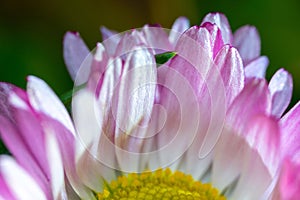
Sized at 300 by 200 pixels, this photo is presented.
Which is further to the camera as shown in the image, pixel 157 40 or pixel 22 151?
pixel 157 40

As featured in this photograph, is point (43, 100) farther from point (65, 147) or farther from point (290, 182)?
point (290, 182)

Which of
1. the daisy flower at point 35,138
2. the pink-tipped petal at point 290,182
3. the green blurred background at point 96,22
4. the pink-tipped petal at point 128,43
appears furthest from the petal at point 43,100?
the green blurred background at point 96,22

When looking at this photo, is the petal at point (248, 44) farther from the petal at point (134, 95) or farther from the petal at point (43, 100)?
the petal at point (43, 100)

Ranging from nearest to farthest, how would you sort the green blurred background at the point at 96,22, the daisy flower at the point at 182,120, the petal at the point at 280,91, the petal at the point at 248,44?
the daisy flower at the point at 182,120, the petal at the point at 280,91, the petal at the point at 248,44, the green blurred background at the point at 96,22

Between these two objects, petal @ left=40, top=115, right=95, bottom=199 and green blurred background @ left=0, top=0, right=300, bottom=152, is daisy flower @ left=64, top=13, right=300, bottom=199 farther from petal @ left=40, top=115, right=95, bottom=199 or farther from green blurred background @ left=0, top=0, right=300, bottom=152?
green blurred background @ left=0, top=0, right=300, bottom=152

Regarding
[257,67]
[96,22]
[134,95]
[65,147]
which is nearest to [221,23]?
[257,67]

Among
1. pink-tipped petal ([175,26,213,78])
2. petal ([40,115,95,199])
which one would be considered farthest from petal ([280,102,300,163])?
petal ([40,115,95,199])

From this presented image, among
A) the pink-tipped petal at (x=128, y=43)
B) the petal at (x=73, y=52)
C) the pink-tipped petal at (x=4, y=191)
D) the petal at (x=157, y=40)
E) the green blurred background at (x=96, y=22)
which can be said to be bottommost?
the green blurred background at (x=96, y=22)
